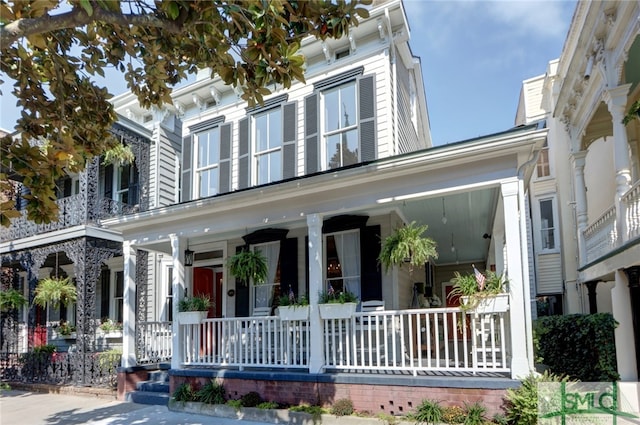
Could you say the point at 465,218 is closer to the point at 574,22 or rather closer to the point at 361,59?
the point at 361,59

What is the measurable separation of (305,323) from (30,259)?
8473 millimetres

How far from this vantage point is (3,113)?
7.29 meters

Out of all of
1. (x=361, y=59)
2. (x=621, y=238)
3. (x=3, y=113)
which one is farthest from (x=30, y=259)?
(x=621, y=238)

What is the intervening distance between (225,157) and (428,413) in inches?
310

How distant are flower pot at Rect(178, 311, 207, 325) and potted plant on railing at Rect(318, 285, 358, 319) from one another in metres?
2.51

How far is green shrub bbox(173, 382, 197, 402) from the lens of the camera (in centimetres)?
831

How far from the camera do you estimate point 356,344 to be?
323 inches

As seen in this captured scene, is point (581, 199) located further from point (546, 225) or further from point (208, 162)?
point (208, 162)

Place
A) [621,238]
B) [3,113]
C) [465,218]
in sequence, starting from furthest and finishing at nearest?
[465,218], [621,238], [3,113]

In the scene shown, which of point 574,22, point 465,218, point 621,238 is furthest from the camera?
point 574,22

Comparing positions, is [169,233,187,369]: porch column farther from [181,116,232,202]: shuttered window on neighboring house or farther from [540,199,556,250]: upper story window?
[540,199,556,250]: upper story window

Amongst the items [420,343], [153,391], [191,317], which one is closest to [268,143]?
[191,317]

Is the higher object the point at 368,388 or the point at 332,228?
the point at 332,228

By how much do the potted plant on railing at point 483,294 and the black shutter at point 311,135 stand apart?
4796 millimetres
